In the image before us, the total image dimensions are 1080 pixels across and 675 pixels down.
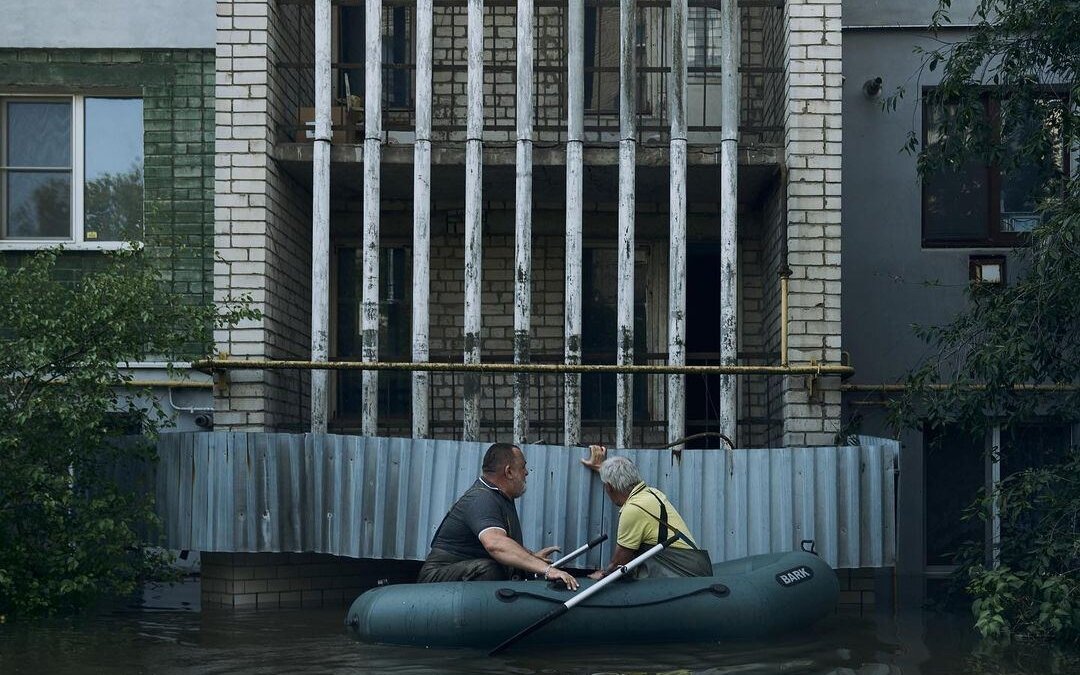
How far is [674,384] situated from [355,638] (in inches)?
143

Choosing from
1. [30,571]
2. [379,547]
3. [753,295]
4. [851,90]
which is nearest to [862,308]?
[753,295]

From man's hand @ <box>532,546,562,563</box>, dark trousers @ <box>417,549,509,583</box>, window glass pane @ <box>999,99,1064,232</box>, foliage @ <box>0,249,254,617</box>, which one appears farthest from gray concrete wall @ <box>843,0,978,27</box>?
dark trousers @ <box>417,549,509,583</box>

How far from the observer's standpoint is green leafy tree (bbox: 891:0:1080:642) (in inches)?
396

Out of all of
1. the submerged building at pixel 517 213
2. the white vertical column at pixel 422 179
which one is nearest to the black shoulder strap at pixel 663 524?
the submerged building at pixel 517 213

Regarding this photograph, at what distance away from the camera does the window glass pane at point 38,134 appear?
13773mm

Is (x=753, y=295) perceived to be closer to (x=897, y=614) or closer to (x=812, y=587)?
(x=897, y=614)

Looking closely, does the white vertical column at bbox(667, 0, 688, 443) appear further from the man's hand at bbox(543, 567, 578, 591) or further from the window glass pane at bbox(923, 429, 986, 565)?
the window glass pane at bbox(923, 429, 986, 565)

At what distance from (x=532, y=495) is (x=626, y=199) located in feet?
8.83

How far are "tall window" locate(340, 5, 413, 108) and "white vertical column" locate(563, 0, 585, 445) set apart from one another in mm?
2570

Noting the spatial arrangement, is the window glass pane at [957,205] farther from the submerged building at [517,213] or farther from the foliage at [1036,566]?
the foliage at [1036,566]

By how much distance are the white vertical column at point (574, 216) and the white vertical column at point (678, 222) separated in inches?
30.5

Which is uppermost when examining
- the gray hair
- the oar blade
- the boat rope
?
the gray hair

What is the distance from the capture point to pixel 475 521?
9781 mm

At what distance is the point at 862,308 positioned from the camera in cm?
1398
